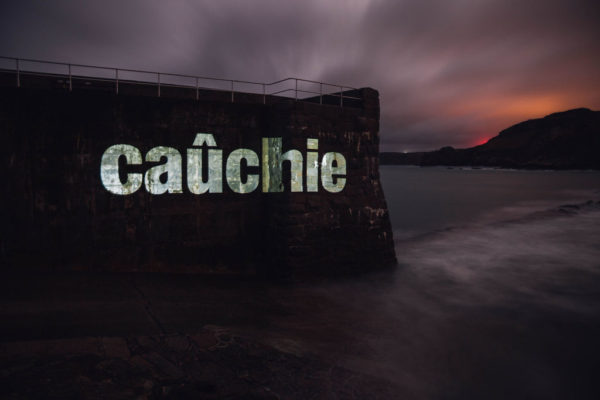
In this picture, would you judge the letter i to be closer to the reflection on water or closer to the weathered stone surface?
the weathered stone surface

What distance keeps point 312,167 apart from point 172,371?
6621 millimetres

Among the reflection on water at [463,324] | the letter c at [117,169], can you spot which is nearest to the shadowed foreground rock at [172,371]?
the reflection on water at [463,324]

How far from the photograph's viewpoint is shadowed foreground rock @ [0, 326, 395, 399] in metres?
3.66

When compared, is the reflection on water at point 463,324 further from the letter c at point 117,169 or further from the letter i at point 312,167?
the letter c at point 117,169

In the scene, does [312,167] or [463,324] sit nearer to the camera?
[463,324]

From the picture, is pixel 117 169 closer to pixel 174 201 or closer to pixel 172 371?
pixel 174 201

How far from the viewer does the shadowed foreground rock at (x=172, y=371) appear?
3660mm

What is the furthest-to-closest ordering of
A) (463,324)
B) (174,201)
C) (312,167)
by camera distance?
1. (312,167)
2. (174,201)
3. (463,324)

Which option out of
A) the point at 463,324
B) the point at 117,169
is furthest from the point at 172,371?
the point at 463,324

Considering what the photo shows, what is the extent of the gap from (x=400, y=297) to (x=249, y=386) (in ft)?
20.3

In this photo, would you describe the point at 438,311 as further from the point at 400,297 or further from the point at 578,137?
the point at 578,137

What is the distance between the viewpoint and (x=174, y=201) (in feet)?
29.1

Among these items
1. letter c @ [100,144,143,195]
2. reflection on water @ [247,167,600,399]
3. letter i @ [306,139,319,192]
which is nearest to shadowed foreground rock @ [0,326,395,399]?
reflection on water @ [247,167,600,399]

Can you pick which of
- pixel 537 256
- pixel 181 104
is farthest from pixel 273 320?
pixel 537 256
